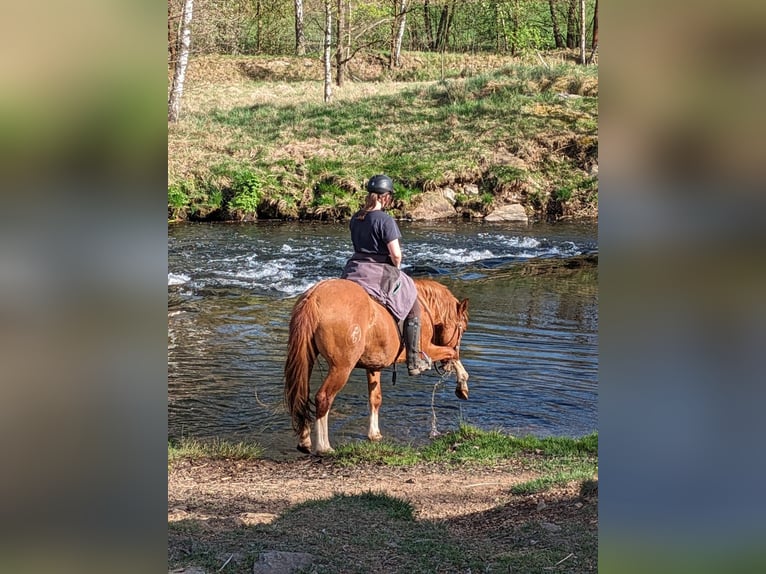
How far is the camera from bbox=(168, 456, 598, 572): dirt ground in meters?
5.49

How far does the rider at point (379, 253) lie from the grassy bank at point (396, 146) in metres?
16.2

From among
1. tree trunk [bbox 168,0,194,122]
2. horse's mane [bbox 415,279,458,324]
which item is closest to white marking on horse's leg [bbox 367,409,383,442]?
horse's mane [bbox 415,279,458,324]

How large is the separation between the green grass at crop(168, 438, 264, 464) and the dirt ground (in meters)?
0.14

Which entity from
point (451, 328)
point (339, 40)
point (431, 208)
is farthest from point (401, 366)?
point (339, 40)

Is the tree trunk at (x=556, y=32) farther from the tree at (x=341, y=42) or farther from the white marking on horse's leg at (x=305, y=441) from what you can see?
the white marking on horse's leg at (x=305, y=441)

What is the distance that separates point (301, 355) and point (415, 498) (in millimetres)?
1793

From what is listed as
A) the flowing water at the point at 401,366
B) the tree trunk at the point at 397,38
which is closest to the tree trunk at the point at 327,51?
the tree trunk at the point at 397,38

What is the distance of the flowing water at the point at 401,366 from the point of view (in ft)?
30.5

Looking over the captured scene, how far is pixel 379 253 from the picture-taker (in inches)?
323

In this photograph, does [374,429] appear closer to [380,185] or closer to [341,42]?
[380,185]

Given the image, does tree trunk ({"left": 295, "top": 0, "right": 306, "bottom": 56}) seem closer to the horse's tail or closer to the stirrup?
the stirrup

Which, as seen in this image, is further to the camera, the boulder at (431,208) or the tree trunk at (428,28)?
the tree trunk at (428,28)

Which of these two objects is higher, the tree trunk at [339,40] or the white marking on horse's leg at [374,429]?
the tree trunk at [339,40]
